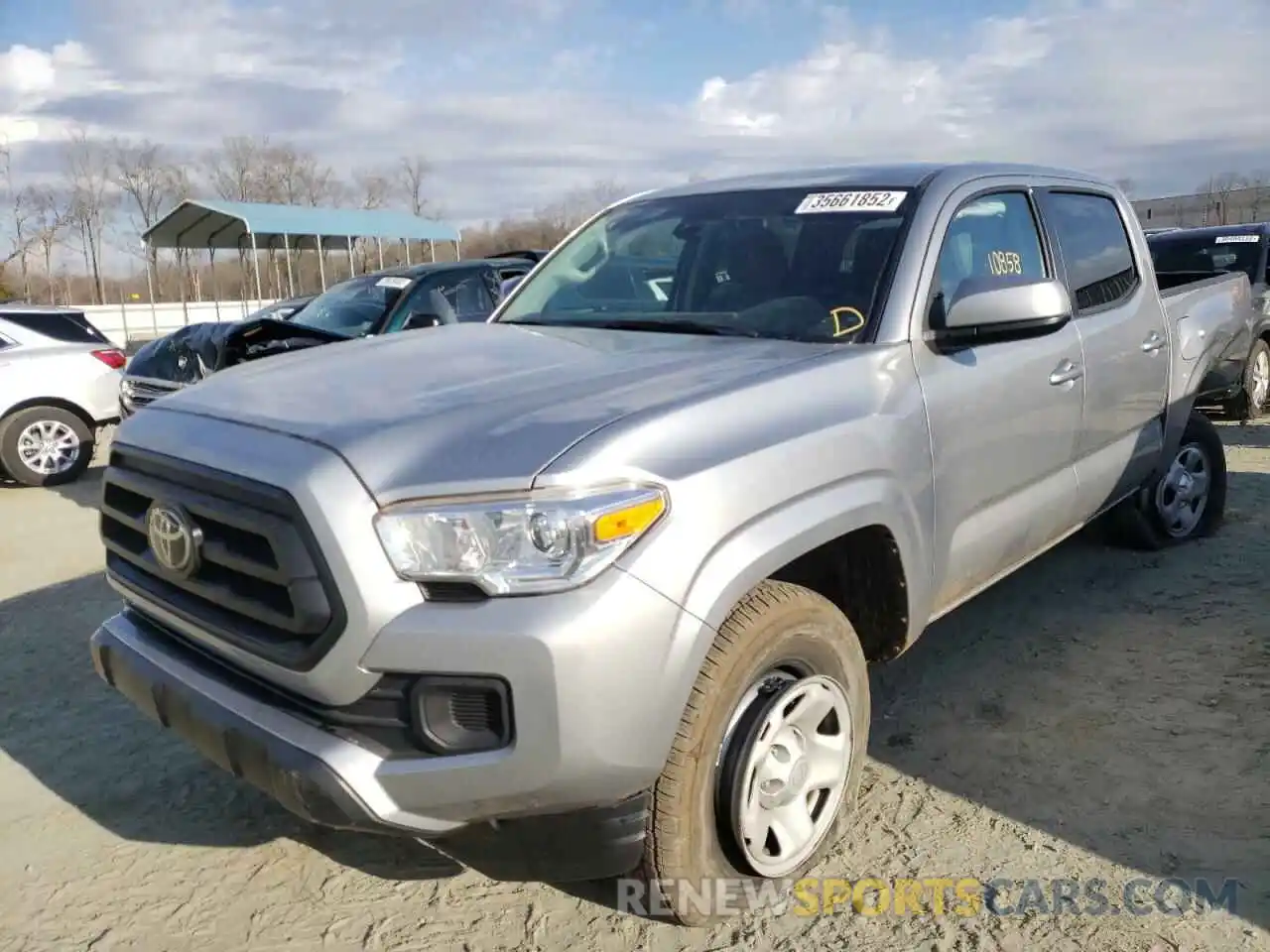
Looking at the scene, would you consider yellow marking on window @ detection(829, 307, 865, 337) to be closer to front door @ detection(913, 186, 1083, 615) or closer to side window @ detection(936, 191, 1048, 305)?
front door @ detection(913, 186, 1083, 615)

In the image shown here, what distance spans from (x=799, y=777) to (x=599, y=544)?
96 centimetres

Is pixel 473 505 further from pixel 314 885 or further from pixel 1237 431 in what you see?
pixel 1237 431

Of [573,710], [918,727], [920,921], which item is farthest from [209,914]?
[918,727]

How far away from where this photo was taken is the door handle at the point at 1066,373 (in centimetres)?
361

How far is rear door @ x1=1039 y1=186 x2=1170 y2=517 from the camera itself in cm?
396

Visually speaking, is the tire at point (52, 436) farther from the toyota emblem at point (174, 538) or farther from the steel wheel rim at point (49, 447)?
the toyota emblem at point (174, 538)

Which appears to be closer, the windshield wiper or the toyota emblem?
the toyota emblem

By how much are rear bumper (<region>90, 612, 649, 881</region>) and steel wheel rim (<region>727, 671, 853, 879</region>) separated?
1.08 feet

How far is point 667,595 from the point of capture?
2.13m

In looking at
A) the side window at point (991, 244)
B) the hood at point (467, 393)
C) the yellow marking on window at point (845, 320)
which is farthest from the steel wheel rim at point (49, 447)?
the side window at point (991, 244)

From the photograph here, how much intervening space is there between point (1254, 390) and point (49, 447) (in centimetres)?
1016

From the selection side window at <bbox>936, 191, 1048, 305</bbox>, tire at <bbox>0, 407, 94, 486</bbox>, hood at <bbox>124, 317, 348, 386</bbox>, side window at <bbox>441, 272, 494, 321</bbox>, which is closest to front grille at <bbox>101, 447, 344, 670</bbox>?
side window at <bbox>936, 191, 1048, 305</bbox>

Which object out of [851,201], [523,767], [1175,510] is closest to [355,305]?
[851,201]

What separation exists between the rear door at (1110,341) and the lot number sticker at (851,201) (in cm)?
95
